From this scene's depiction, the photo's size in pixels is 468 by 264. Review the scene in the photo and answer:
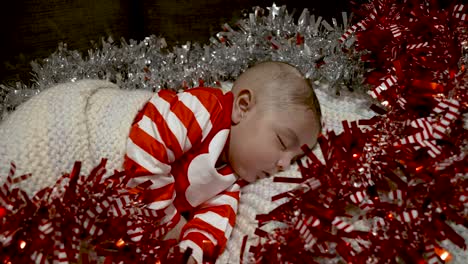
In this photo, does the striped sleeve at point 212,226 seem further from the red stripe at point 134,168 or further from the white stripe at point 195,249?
the red stripe at point 134,168

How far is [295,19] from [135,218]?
0.76 meters

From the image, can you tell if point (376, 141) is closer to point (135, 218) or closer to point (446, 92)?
point (446, 92)

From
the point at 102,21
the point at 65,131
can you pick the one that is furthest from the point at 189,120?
the point at 102,21

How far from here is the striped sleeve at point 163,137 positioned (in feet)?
3.24

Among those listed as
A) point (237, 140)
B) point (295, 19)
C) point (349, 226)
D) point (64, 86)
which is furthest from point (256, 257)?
point (295, 19)

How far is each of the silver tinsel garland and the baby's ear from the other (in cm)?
20

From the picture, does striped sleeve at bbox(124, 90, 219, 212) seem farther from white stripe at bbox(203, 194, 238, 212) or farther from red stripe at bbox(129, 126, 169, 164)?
white stripe at bbox(203, 194, 238, 212)

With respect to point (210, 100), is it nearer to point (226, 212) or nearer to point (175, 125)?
point (175, 125)

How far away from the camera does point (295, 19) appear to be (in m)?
1.41

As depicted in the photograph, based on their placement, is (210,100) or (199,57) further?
(199,57)

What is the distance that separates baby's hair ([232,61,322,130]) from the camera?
1.03 metres

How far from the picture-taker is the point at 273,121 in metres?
1.03

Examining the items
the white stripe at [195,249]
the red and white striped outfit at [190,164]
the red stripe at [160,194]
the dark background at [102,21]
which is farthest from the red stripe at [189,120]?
the dark background at [102,21]

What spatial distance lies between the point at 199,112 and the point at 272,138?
16 cm
